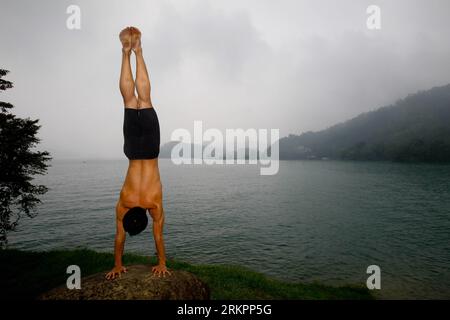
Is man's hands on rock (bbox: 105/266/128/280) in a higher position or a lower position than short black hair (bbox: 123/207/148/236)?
lower

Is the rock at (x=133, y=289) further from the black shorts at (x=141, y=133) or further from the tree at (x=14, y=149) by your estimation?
the tree at (x=14, y=149)

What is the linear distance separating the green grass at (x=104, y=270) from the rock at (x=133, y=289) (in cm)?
567

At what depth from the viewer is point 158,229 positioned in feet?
21.0

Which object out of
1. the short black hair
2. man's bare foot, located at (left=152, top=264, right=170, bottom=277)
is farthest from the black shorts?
man's bare foot, located at (left=152, top=264, right=170, bottom=277)

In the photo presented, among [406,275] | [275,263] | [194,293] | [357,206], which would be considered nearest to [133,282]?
[194,293]

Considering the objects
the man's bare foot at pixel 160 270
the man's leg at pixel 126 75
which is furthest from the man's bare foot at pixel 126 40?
the man's bare foot at pixel 160 270

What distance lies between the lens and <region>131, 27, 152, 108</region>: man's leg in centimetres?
562

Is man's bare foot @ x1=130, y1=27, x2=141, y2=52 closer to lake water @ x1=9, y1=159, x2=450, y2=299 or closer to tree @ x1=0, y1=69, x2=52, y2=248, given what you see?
tree @ x1=0, y1=69, x2=52, y2=248

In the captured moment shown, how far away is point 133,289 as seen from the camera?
20.8 feet

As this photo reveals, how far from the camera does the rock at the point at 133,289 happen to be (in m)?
6.25

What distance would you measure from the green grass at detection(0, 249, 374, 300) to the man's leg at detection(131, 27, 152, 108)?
32.5ft

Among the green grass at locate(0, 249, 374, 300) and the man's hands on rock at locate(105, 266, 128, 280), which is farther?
the green grass at locate(0, 249, 374, 300)

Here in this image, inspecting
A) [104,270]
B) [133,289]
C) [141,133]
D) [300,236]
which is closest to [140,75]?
[141,133]

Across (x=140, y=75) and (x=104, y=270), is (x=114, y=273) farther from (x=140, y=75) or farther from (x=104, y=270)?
(x=104, y=270)
